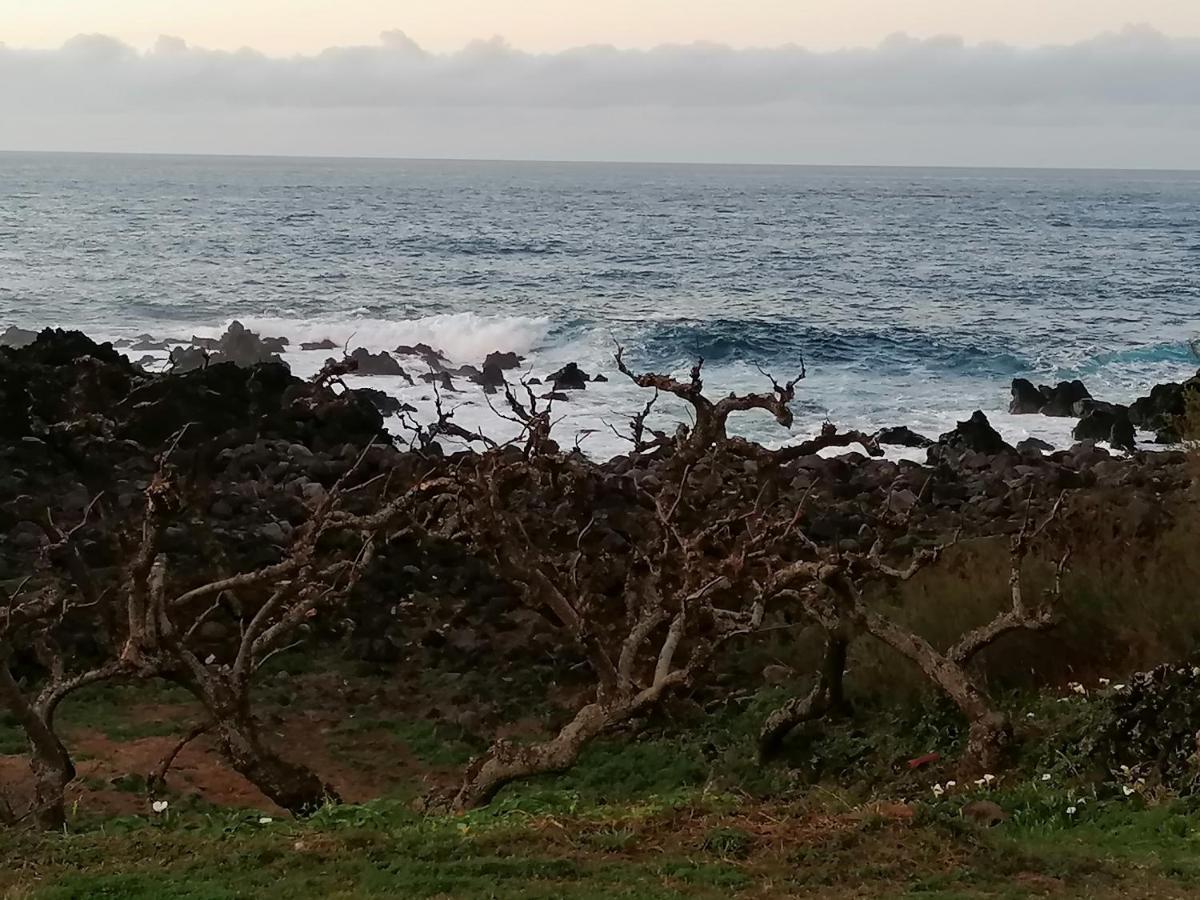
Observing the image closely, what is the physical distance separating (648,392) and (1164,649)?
65.1 ft

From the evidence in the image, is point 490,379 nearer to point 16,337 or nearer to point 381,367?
point 381,367

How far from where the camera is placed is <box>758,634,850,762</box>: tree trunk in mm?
8711

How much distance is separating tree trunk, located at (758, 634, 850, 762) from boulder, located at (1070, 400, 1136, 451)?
50.9ft

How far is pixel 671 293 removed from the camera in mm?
43188

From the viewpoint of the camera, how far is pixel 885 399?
2830 centimetres

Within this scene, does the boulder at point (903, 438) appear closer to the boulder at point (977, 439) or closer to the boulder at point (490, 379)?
the boulder at point (977, 439)

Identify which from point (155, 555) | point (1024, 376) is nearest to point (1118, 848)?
point (155, 555)

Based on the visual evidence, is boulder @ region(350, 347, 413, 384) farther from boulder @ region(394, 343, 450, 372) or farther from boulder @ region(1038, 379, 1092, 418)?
boulder @ region(1038, 379, 1092, 418)

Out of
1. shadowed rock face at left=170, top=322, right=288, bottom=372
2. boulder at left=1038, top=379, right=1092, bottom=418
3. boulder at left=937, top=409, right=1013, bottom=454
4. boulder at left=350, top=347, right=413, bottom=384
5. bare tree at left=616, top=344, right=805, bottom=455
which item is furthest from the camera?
boulder at left=350, top=347, right=413, bottom=384

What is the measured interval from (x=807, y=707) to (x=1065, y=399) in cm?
1982

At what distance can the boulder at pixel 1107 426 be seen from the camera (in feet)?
73.9

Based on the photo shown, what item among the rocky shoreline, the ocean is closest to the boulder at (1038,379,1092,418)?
the rocky shoreline

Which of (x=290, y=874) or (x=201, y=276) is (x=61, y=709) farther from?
(x=201, y=276)

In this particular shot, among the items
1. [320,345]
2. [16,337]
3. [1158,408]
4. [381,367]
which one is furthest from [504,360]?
[1158,408]
